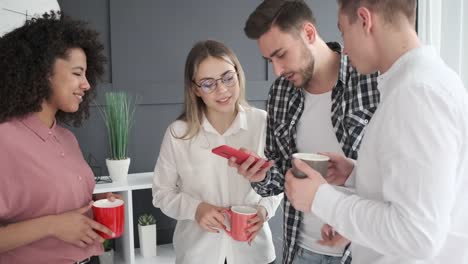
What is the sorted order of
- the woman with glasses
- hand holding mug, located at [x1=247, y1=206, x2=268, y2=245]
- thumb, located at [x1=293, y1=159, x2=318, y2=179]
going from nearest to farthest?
thumb, located at [x1=293, y1=159, x2=318, y2=179] < hand holding mug, located at [x1=247, y1=206, x2=268, y2=245] < the woman with glasses

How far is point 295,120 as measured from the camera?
155 cm

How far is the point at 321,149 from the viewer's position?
1.50m

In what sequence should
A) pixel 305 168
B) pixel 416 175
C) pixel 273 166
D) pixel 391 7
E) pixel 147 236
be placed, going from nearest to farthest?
pixel 416 175, pixel 391 7, pixel 305 168, pixel 273 166, pixel 147 236

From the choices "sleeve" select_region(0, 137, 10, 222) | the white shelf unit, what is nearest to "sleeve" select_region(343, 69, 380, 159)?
"sleeve" select_region(0, 137, 10, 222)

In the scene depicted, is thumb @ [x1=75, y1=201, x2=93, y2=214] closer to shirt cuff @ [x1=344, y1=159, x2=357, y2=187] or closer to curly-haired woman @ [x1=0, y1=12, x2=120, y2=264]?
curly-haired woman @ [x1=0, y1=12, x2=120, y2=264]

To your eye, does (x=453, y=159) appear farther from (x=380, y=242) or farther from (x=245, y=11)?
(x=245, y=11)

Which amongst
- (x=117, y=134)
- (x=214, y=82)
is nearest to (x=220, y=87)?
(x=214, y=82)

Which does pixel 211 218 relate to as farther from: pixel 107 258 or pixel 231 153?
pixel 107 258

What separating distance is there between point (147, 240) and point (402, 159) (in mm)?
2350

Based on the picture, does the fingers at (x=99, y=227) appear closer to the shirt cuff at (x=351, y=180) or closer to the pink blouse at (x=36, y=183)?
the pink blouse at (x=36, y=183)

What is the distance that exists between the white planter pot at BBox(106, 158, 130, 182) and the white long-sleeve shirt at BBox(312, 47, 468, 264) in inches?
76.9

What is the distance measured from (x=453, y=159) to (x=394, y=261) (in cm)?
30

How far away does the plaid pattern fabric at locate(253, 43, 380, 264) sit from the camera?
1.40 metres

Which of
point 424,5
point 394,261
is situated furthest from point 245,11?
point 394,261
